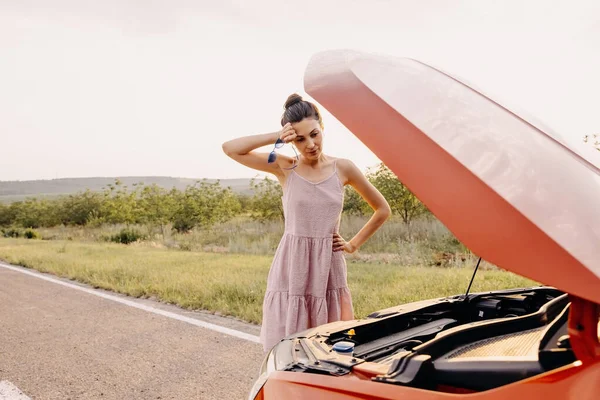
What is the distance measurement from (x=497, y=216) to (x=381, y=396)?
524 millimetres

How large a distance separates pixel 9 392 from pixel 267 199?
53.2 feet

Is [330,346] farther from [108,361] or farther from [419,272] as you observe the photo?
[419,272]

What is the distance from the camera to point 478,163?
105 centimetres

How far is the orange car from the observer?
38.0 inches

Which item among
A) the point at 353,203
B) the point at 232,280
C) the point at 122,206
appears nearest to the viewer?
the point at 232,280

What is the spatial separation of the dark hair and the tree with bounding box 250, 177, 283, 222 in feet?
55.0

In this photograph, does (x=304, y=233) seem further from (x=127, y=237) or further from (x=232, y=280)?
(x=127, y=237)

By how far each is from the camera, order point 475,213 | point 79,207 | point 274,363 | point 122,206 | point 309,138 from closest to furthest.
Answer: point 475,213
point 274,363
point 309,138
point 122,206
point 79,207

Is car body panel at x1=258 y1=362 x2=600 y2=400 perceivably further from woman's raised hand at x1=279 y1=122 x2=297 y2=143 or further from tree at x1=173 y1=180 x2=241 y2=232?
tree at x1=173 y1=180 x2=241 y2=232

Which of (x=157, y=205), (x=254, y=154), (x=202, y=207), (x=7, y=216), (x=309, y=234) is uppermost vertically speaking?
(x=254, y=154)

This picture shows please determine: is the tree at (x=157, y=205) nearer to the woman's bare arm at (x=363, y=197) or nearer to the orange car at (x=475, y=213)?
the woman's bare arm at (x=363, y=197)

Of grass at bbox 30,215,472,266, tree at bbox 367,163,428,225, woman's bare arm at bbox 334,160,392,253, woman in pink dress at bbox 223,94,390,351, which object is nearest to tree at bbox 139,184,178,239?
grass at bbox 30,215,472,266

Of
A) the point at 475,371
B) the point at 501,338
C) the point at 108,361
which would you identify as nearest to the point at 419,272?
the point at 108,361

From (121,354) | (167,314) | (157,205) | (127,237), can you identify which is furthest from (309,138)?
(157,205)
